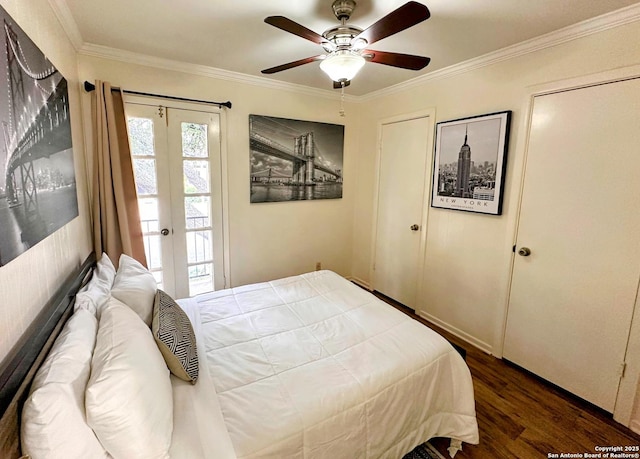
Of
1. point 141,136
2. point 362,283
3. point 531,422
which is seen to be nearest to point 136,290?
point 141,136

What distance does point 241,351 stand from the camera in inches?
61.7

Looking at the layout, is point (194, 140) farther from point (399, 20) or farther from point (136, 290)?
point (399, 20)

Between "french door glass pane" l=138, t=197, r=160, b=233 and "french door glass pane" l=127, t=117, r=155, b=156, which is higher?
"french door glass pane" l=127, t=117, r=155, b=156

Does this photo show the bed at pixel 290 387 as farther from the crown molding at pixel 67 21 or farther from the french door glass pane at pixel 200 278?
the crown molding at pixel 67 21

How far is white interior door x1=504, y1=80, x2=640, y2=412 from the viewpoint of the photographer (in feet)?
5.77

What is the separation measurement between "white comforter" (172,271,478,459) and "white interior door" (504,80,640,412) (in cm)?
102

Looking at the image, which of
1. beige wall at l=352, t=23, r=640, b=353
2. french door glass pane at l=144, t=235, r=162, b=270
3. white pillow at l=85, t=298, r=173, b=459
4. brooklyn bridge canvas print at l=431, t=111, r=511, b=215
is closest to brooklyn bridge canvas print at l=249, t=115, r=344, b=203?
beige wall at l=352, t=23, r=640, b=353

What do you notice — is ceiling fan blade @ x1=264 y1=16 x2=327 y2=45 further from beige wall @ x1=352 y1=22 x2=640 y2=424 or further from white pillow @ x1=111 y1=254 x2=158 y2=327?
beige wall @ x1=352 y1=22 x2=640 y2=424

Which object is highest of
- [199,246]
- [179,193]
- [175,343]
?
[179,193]

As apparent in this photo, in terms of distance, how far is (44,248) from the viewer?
1.26m

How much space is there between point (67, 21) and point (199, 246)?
1.86m

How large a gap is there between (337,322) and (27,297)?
1445mm

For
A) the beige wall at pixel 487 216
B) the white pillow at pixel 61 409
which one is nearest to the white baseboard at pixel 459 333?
the beige wall at pixel 487 216

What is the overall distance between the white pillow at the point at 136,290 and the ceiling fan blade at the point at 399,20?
173 centimetres
